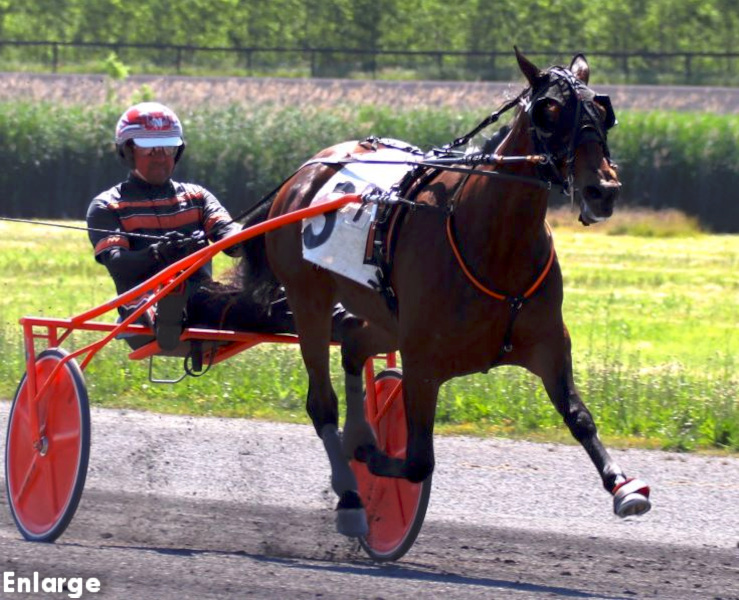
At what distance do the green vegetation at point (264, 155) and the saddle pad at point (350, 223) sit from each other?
17.4 meters

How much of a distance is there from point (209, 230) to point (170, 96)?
24138 mm

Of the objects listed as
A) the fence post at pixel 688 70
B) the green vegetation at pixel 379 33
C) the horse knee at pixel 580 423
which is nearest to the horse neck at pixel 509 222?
the horse knee at pixel 580 423

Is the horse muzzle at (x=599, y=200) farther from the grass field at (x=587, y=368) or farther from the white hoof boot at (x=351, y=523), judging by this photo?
the grass field at (x=587, y=368)

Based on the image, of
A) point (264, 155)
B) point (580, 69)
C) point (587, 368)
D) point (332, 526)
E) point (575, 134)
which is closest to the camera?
point (575, 134)

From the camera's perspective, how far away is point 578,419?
414 centimetres

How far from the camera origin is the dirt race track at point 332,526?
419 cm

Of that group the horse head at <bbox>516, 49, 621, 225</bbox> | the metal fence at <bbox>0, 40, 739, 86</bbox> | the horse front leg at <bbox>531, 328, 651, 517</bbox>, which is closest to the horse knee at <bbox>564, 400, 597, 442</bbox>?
the horse front leg at <bbox>531, 328, 651, 517</bbox>

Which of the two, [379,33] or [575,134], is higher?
[575,134]

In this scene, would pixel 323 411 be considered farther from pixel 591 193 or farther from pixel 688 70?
pixel 688 70

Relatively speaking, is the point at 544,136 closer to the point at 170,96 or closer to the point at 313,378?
the point at 313,378

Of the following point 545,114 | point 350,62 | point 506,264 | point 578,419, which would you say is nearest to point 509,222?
point 506,264

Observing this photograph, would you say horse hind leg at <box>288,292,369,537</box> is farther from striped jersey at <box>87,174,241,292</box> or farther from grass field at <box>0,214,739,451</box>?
grass field at <box>0,214,739,451</box>

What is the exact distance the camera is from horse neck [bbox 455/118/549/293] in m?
4.08

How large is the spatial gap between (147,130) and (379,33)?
1379 inches
